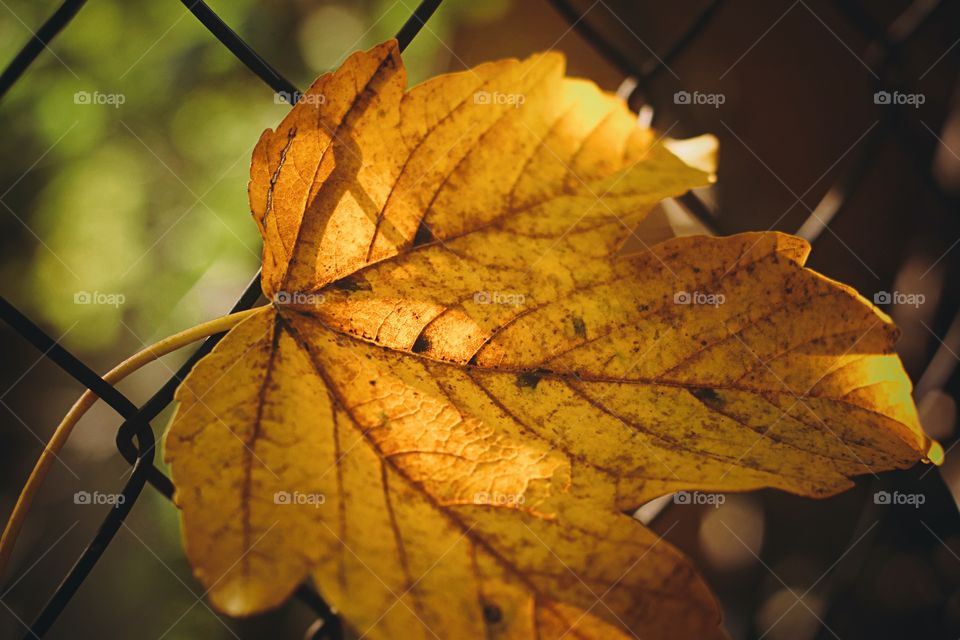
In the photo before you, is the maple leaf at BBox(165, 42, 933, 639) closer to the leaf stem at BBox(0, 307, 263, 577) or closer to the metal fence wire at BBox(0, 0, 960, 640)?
the leaf stem at BBox(0, 307, 263, 577)

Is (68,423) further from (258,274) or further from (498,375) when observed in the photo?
(498,375)

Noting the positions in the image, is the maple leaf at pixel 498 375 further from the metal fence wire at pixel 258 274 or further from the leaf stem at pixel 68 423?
the metal fence wire at pixel 258 274

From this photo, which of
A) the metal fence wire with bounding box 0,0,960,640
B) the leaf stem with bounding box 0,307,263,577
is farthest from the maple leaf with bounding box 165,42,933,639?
the metal fence wire with bounding box 0,0,960,640

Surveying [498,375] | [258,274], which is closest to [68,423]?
[258,274]

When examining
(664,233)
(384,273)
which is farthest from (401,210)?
(664,233)

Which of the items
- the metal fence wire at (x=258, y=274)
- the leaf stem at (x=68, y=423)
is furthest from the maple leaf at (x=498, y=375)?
the metal fence wire at (x=258, y=274)

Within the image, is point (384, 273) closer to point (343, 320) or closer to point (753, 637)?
point (343, 320)
